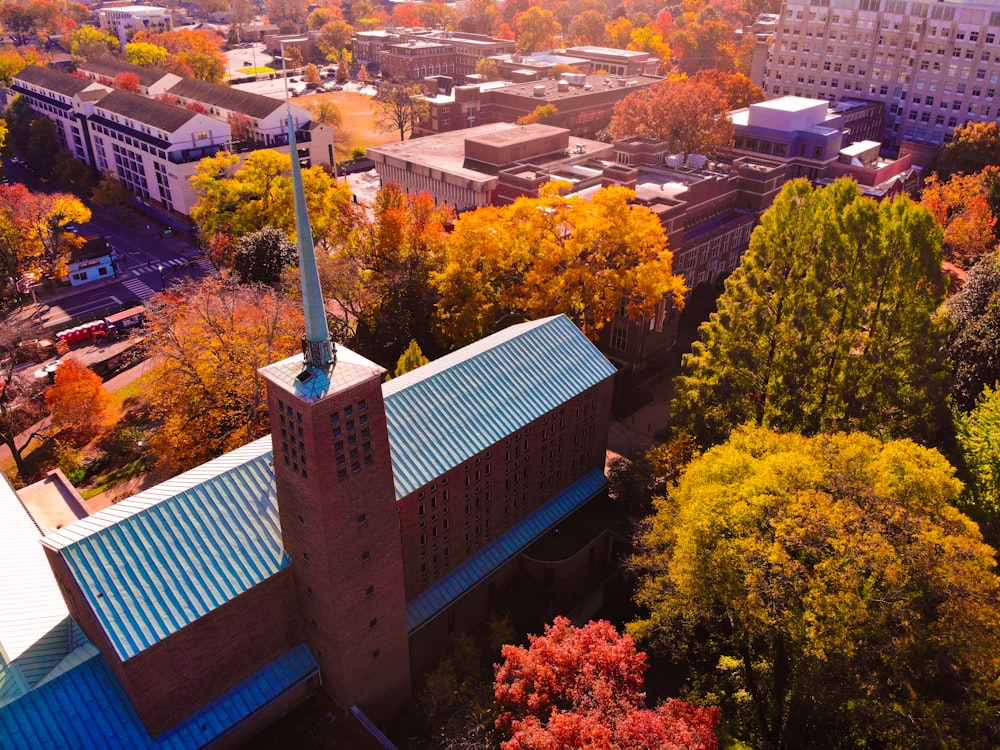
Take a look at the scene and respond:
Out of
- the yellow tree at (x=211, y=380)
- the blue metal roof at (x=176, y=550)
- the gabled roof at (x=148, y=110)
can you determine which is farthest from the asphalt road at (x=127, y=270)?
the blue metal roof at (x=176, y=550)

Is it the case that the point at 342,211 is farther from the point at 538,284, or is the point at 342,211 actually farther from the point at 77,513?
the point at 77,513

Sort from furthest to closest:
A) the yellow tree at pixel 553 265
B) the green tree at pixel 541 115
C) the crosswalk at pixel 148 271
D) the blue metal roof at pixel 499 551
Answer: the green tree at pixel 541 115
the crosswalk at pixel 148 271
the yellow tree at pixel 553 265
the blue metal roof at pixel 499 551

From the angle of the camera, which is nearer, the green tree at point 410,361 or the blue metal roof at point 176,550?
the blue metal roof at point 176,550

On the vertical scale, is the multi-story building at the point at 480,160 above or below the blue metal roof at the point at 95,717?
above

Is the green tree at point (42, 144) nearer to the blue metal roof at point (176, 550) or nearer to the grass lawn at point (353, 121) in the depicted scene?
the grass lawn at point (353, 121)

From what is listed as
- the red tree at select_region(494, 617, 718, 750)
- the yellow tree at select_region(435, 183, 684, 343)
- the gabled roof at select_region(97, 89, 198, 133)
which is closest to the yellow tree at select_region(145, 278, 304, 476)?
the yellow tree at select_region(435, 183, 684, 343)

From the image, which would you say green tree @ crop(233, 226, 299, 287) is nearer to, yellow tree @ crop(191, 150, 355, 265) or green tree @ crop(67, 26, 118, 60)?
yellow tree @ crop(191, 150, 355, 265)

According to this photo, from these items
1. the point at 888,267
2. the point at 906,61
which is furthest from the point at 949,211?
the point at 888,267
